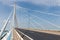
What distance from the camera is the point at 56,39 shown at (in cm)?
2064

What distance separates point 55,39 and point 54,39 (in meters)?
0.11

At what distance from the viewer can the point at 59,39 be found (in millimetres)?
20547

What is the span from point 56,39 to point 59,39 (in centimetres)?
32

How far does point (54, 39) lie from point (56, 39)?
0.22 m

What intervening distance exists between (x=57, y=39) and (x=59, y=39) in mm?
234

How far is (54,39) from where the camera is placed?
20641 millimetres

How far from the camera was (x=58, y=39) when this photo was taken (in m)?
20.7

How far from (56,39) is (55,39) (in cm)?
12

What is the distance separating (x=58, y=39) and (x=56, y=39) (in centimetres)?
22

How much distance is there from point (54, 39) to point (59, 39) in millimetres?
535

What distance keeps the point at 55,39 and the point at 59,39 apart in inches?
16.8

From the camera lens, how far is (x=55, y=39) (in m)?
20.6
